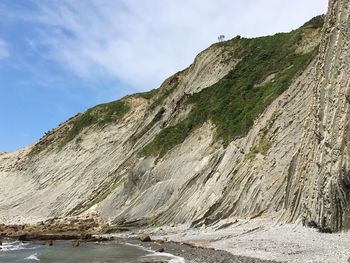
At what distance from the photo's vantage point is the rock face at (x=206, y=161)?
30547mm

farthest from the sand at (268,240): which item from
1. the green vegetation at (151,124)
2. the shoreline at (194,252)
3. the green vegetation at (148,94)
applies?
the green vegetation at (148,94)

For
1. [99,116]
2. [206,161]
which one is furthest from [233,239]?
[99,116]

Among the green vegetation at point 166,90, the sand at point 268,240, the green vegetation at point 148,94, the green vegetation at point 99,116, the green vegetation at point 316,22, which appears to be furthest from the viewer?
the green vegetation at point 148,94

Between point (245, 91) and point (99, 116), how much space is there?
112ft

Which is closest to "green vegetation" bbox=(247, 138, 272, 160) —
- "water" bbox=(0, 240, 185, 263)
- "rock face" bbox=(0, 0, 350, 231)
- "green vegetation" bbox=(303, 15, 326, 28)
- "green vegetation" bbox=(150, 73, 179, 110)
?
"rock face" bbox=(0, 0, 350, 231)

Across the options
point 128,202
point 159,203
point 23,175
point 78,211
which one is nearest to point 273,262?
point 159,203

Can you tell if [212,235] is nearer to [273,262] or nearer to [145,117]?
[273,262]

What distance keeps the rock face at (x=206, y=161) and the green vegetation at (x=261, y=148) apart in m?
0.13

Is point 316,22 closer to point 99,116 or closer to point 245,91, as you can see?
point 245,91

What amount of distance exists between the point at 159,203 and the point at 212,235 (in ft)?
42.8

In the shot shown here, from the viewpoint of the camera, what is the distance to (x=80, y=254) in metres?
34.2

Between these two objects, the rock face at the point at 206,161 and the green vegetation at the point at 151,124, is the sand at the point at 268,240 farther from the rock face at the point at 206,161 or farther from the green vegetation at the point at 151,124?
the green vegetation at the point at 151,124

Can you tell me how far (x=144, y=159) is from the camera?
57.7 meters

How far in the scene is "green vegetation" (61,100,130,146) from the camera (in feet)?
268
